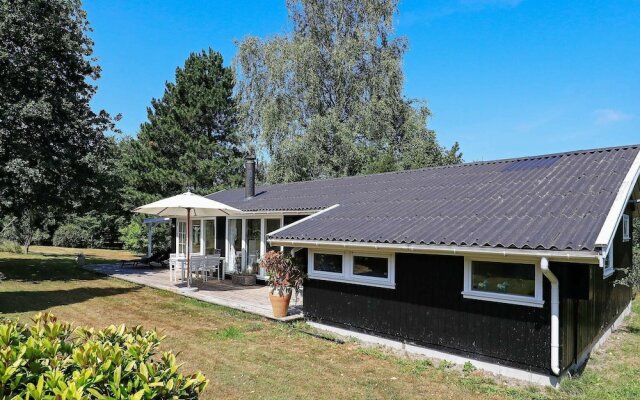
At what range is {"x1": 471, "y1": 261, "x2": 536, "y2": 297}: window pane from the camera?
19.1 feet

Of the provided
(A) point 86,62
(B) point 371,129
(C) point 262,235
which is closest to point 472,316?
(C) point 262,235

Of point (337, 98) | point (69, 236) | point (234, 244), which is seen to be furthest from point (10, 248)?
point (337, 98)

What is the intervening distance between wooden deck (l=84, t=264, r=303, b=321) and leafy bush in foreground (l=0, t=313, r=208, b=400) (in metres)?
6.19

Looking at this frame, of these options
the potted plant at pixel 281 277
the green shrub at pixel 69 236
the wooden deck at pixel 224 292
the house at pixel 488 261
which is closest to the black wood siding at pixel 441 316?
the house at pixel 488 261

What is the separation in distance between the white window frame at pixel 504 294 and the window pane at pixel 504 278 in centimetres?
Answer: 4

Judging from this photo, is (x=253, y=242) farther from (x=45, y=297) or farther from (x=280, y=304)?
(x=45, y=297)

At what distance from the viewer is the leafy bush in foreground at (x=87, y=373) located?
2455mm

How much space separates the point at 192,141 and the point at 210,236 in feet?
39.1

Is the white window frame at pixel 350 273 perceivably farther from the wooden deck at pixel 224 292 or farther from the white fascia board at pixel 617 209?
the white fascia board at pixel 617 209

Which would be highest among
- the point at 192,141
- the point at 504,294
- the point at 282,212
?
the point at 192,141

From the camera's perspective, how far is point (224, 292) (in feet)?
41.2

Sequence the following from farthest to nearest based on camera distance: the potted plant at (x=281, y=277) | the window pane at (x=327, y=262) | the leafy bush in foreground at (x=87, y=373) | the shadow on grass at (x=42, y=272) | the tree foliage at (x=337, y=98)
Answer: the tree foliage at (x=337, y=98), the shadow on grass at (x=42, y=272), the potted plant at (x=281, y=277), the window pane at (x=327, y=262), the leafy bush in foreground at (x=87, y=373)

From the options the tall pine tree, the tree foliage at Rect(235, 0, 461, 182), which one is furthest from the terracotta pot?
the tall pine tree

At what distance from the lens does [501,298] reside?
598 cm
